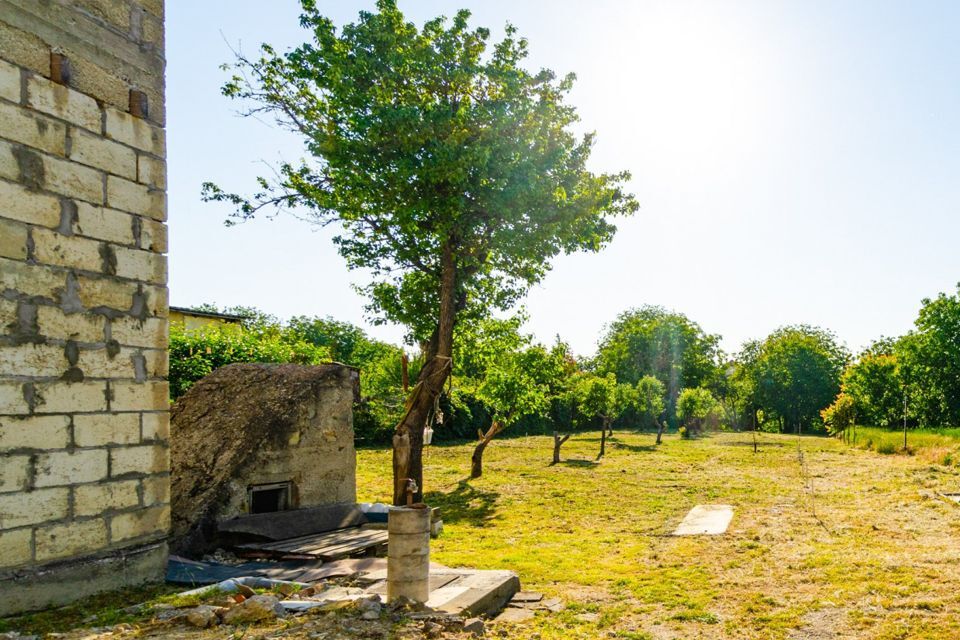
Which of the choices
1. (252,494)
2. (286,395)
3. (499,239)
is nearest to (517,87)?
(499,239)

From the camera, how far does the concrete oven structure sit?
9422 mm

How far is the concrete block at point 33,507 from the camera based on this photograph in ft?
19.0

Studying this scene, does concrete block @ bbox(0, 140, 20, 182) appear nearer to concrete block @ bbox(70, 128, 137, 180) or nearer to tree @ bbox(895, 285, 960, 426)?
concrete block @ bbox(70, 128, 137, 180)

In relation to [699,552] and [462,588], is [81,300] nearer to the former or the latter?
[462,588]

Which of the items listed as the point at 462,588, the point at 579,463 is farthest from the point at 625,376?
the point at 462,588

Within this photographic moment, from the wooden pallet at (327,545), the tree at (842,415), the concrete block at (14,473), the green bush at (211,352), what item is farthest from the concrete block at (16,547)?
the tree at (842,415)

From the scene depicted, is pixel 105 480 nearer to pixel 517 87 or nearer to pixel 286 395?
pixel 286 395

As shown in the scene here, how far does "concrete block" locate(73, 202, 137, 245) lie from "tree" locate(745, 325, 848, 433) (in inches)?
2304

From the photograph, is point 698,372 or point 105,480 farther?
point 698,372

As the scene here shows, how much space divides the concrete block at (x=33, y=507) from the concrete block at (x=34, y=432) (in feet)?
1.29

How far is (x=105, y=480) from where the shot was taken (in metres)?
6.65

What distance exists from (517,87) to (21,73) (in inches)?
382

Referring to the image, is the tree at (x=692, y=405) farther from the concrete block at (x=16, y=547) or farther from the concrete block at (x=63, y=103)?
the concrete block at (x=16, y=547)

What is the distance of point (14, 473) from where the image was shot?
589 centimetres
